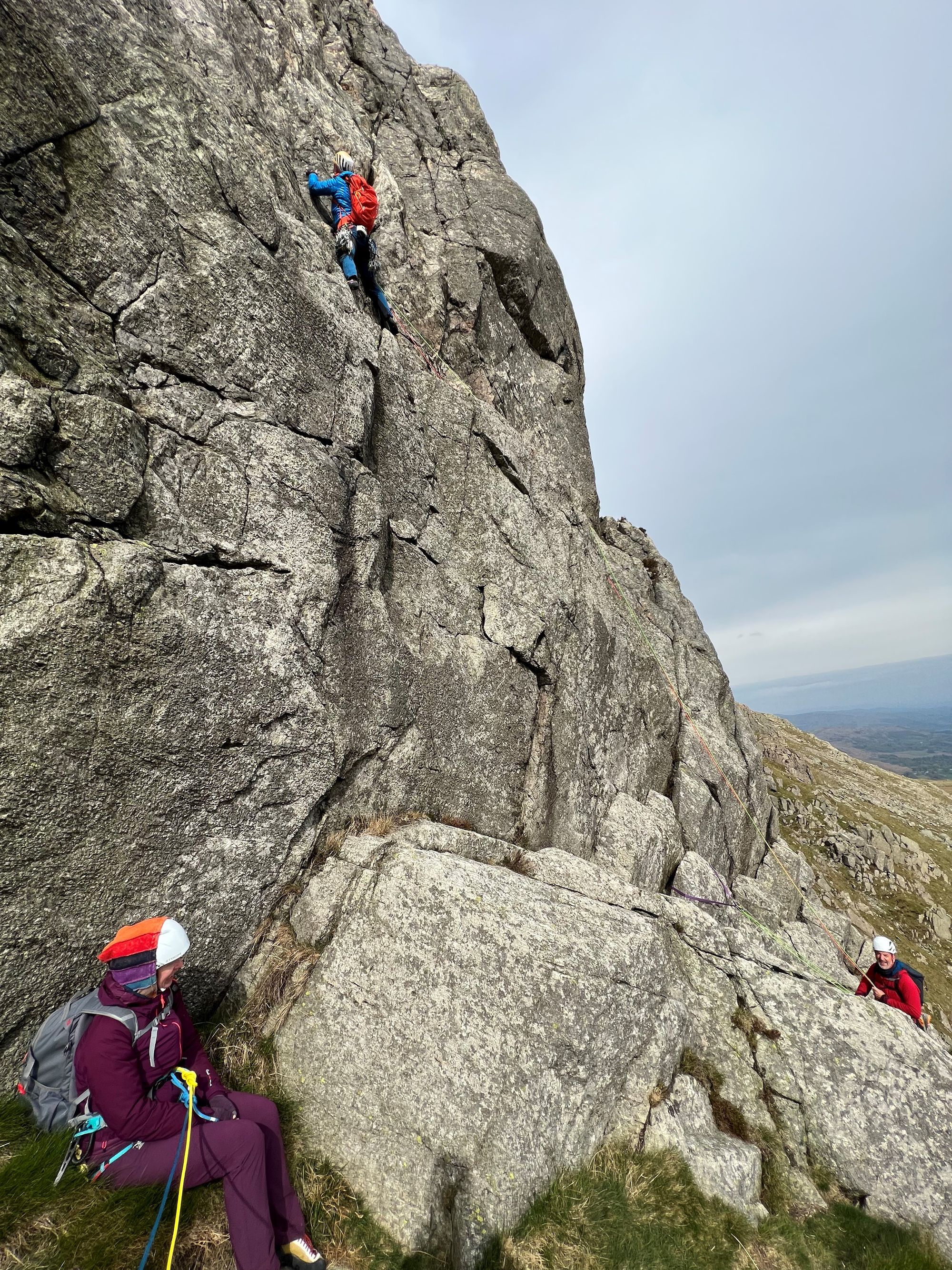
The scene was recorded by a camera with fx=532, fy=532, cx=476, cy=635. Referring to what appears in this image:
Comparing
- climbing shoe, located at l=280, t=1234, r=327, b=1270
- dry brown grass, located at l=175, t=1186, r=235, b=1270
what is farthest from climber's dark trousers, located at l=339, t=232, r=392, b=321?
climbing shoe, located at l=280, t=1234, r=327, b=1270

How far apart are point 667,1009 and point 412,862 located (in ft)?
17.6

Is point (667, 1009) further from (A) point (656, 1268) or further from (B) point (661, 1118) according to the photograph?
(A) point (656, 1268)

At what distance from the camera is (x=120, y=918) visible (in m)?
7.56

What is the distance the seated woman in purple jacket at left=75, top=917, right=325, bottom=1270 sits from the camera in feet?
19.1

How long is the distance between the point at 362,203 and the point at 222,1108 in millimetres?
19409

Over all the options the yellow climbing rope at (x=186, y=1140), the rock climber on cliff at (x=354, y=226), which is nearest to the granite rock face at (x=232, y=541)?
the rock climber on cliff at (x=354, y=226)

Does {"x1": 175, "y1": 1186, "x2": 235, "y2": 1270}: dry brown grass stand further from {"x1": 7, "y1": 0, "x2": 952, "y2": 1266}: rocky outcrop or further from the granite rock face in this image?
the granite rock face

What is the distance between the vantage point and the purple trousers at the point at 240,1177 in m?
5.83

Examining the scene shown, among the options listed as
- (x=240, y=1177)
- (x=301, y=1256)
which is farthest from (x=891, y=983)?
(x=240, y=1177)

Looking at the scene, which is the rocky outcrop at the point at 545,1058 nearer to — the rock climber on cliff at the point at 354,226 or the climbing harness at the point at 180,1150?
the climbing harness at the point at 180,1150

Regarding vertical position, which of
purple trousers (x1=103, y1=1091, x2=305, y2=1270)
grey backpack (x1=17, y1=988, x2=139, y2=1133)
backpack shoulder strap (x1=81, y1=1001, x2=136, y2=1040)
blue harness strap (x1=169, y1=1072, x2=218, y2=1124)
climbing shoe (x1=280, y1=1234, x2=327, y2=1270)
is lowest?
climbing shoe (x1=280, y1=1234, x2=327, y2=1270)

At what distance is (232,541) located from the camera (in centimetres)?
959

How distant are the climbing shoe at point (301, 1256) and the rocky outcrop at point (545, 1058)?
0.95 metres

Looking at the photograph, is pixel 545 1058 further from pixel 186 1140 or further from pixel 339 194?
pixel 339 194
